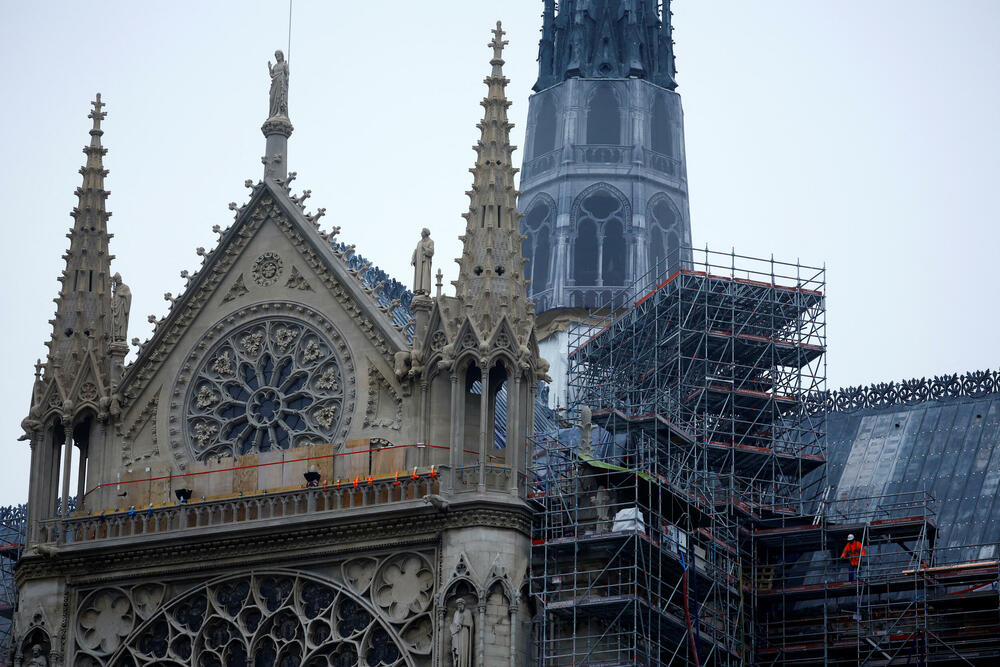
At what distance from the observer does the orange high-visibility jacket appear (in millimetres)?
55156

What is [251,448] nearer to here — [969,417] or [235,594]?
[235,594]

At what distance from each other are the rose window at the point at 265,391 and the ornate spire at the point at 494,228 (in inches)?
167

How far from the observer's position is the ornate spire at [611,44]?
84.3 m

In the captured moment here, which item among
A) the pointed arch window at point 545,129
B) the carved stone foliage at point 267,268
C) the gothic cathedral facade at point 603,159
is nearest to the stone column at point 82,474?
the carved stone foliage at point 267,268

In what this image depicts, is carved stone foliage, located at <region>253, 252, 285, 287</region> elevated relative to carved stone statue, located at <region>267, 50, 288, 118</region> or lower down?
lower down

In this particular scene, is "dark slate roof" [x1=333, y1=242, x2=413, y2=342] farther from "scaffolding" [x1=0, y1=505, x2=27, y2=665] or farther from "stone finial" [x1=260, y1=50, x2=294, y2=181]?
"scaffolding" [x1=0, y1=505, x2=27, y2=665]

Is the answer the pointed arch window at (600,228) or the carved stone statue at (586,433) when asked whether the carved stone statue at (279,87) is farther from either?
the pointed arch window at (600,228)

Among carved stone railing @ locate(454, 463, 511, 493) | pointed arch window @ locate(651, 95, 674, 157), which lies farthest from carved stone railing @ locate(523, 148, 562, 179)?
carved stone railing @ locate(454, 463, 511, 493)

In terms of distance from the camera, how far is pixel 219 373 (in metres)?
57.3

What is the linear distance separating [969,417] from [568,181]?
915 inches

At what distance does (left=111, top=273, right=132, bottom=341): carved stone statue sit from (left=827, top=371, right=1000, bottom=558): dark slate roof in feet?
63.2

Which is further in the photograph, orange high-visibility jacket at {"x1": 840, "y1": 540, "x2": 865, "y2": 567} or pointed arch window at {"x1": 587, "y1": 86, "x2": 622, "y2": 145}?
pointed arch window at {"x1": 587, "y1": 86, "x2": 622, "y2": 145}

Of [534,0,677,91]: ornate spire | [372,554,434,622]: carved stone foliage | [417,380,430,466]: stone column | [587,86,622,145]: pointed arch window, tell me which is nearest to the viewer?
[372,554,434,622]: carved stone foliage

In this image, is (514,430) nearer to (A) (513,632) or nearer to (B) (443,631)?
(A) (513,632)
